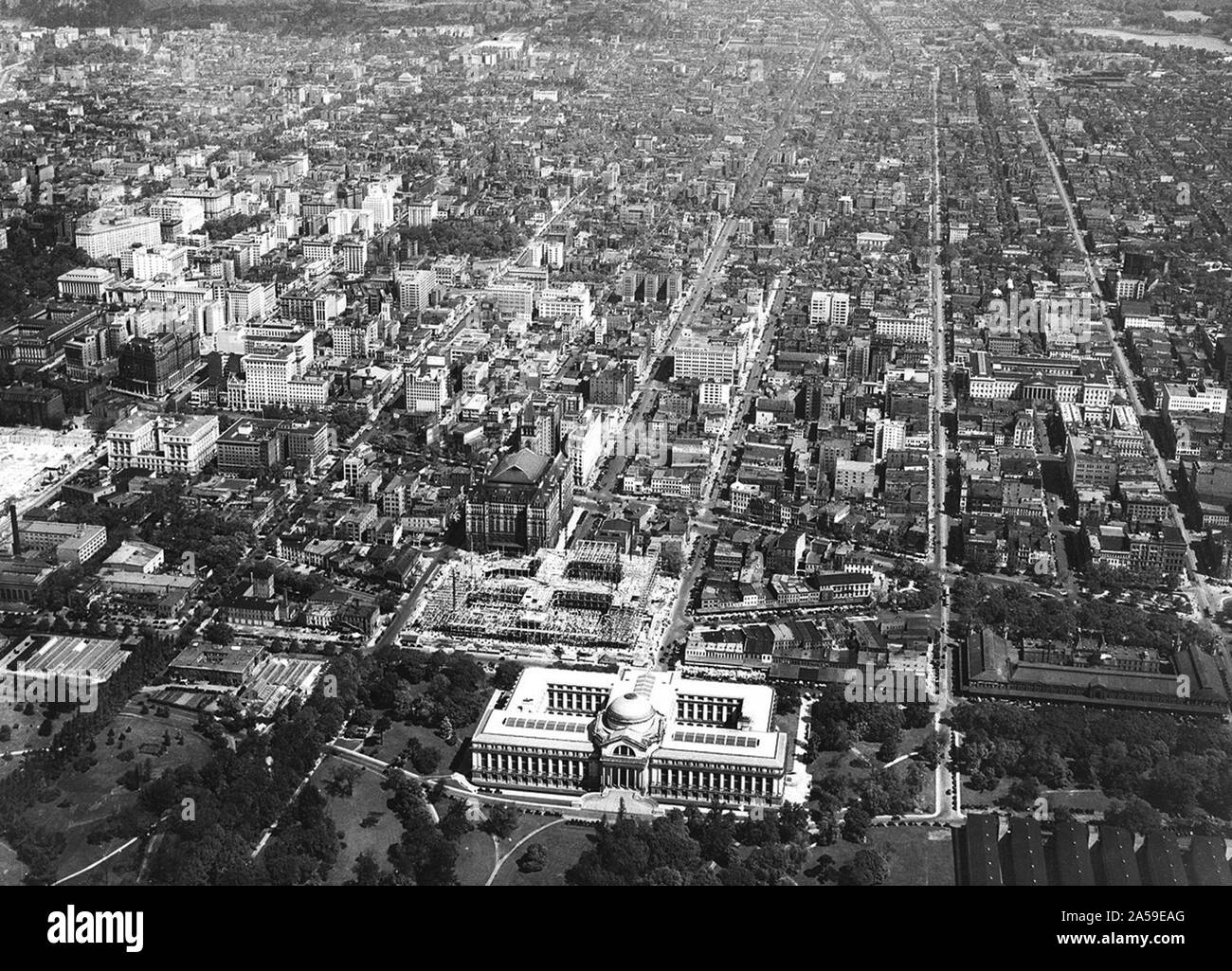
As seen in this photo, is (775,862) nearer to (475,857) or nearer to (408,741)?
(475,857)

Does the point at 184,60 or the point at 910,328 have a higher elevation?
the point at 184,60

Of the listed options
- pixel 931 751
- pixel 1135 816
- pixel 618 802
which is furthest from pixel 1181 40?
pixel 618 802

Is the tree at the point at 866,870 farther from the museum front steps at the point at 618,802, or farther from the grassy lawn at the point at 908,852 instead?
the museum front steps at the point at 618,802

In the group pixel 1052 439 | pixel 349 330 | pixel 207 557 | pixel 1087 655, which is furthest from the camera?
pixel 349 330

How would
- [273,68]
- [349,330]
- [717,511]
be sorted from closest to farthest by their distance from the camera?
[717,511] → [349,330] → [273,68]

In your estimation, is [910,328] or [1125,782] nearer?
[1125,782]

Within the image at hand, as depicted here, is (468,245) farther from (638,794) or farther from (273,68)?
(638,794)

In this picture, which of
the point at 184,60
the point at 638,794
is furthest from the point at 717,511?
the point at 184,60
